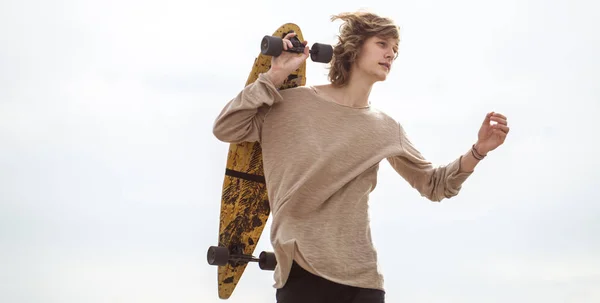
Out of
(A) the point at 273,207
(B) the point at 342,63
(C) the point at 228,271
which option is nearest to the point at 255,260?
(C) the point at 228,271

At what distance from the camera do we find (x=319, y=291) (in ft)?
12.0

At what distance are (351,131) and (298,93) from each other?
11.9 inches

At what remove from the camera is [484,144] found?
4027mm

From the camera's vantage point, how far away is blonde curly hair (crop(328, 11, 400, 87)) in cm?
402

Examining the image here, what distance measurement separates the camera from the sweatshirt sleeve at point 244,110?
3.79 metres

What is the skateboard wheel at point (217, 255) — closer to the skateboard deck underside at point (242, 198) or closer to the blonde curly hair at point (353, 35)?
the skateboard deck underside at point (242, 198)

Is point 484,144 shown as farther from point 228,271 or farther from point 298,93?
point 228,271

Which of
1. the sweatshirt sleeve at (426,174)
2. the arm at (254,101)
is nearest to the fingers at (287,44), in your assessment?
the arm at (254,101)

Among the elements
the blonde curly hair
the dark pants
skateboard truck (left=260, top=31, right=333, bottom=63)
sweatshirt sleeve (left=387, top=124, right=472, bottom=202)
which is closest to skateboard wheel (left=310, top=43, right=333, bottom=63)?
skateboard truck (left=260, top=31, right=333, bottom=63)

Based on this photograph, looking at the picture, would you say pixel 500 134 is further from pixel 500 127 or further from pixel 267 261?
pixel 267 261

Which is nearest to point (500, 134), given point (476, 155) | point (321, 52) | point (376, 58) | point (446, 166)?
point (476, 155)

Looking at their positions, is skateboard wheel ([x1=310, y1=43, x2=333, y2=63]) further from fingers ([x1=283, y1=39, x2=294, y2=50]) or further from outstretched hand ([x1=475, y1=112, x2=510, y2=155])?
outstretched hand ([x1=475, y1=112, x2=510, y2=155])

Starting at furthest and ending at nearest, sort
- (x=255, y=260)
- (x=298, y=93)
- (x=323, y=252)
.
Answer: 1. (x=255, y=260)
2. (x=298, y=93)
3. (x=323, y=252)

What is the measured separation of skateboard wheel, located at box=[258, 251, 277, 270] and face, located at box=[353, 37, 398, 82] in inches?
38.1
